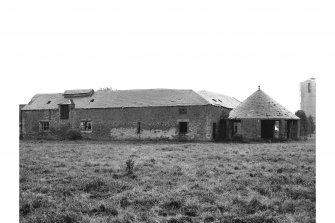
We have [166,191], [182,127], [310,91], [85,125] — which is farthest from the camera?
[85,125]

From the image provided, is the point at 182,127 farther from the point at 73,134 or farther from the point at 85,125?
the point at 73,134

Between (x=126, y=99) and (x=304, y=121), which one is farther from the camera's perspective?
(x=126, y=99)

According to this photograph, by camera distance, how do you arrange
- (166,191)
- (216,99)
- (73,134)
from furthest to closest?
(216,99)
(73,134)
(166,191)

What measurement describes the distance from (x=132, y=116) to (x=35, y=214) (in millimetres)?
20745

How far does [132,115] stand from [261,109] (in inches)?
396

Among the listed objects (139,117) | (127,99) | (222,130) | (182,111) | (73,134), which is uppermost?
(127,99)

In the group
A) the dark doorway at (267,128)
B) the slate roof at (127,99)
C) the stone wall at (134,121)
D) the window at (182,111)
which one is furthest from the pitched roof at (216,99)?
the dark doorway at (267,128)

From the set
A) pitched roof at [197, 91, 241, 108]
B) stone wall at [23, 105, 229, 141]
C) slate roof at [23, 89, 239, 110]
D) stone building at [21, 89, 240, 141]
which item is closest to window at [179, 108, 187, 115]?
stone building at [21, 89, 240, 141]

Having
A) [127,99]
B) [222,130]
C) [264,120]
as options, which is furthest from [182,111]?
[264,120]

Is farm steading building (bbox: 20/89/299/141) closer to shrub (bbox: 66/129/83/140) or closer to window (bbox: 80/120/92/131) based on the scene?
window (bbox: 80/120/92/131)

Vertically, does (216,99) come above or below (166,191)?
above

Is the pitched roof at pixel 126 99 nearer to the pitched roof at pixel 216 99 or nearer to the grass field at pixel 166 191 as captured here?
the pitched roof at pixel 216 99

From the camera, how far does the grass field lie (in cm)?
626

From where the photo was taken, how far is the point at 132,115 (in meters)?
27.1
